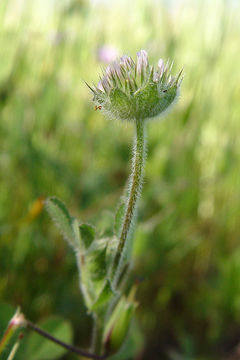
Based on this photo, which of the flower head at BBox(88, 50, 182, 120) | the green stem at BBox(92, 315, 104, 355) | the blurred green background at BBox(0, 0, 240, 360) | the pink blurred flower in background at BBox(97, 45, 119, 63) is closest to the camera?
the flower head at BBox(88, 50, 182, 120)

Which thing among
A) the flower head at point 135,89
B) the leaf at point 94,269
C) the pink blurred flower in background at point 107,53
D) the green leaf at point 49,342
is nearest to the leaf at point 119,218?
the leaf at point 94,269

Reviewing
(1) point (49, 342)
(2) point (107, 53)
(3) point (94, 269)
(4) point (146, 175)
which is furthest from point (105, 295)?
(2) point (107, 53)

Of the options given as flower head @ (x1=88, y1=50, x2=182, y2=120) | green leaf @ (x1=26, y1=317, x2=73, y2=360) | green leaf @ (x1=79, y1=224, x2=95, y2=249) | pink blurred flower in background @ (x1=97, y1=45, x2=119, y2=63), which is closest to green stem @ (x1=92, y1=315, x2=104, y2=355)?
green leaf @ (x1=26, y1=317, x2=73, y2=360)

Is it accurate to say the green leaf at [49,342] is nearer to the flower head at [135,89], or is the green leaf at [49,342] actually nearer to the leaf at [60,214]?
the leaf at [60,214]

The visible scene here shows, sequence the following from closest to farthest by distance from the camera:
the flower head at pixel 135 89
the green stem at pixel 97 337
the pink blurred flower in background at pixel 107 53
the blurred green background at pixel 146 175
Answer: the flower head at pixel 135 89
the green stem at pixel 97 337
the blurred green background at pixel 146 175
the pink blurred flower in background at pixel 107 53

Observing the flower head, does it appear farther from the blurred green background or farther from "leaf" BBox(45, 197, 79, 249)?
the blurred green background

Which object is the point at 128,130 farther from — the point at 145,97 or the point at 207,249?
the point at 145,97

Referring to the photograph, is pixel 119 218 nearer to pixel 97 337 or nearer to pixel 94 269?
pixel 94 269
